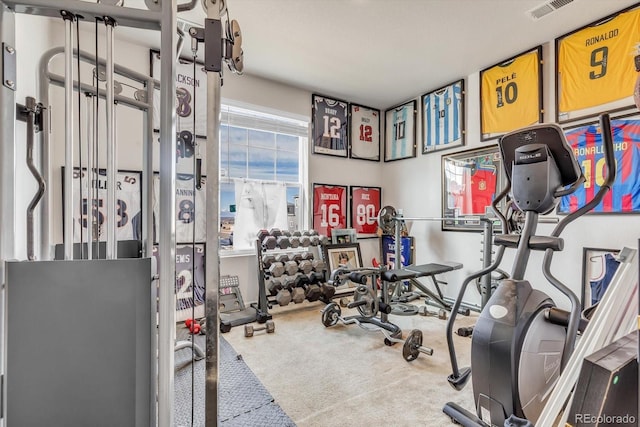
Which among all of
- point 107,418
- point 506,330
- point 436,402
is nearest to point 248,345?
point 436,402

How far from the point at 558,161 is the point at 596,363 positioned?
1225 mm

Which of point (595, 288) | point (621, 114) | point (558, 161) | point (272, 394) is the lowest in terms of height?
point (272, 394)

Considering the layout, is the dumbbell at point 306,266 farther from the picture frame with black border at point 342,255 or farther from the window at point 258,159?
the window at point 258,159

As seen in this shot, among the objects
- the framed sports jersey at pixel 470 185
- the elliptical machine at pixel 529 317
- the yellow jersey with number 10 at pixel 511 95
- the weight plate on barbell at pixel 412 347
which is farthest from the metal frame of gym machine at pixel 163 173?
the yellow jersey with number 10 at pixel 511 95

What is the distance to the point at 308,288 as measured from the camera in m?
3.54

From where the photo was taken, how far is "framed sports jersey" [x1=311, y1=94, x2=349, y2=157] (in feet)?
14.2

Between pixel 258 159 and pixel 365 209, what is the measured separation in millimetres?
1930

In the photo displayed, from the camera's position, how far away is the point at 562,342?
1.54 meters

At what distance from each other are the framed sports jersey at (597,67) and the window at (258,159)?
2.95 meters

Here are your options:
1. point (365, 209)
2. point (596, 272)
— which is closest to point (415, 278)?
point (596, 272)

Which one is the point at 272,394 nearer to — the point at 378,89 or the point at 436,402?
the point at 436,402

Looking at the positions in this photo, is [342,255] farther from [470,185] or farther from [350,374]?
[350,374]

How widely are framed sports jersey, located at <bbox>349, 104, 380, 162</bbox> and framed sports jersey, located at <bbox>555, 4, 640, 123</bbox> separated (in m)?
2.47

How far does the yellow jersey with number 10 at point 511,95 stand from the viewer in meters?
3.18
